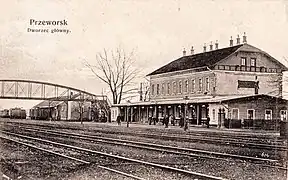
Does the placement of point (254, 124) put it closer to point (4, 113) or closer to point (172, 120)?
point (172, 120)

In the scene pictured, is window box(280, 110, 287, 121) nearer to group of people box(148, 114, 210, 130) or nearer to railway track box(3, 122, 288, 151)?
railway track box(3, 122, 288, 151)

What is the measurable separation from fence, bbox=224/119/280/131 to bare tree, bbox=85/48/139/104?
1.61 ft

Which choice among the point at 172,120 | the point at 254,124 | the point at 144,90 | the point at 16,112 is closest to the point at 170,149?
the point at 172,120

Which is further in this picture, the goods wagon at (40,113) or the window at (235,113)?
the window at (235,113)

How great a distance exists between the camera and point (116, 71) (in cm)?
271

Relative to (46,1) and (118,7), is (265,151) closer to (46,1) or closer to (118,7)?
(118,7)

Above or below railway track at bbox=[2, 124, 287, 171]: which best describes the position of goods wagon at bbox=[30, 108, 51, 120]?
above

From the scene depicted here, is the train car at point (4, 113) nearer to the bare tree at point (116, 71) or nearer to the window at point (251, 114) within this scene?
the bare tree at point (116, 71)

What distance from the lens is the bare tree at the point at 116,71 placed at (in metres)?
2.65

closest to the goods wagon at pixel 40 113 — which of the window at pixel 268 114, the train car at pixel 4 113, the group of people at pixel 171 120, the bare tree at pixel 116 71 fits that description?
the train car at pixel 4 113

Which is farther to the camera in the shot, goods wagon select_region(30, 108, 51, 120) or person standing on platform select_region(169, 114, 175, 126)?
person standing on platform select_region(169, 114, 175, 126)

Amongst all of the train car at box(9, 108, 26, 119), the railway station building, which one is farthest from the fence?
the train car at box(9, 108, 26, 119)

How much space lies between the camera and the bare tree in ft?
8.68

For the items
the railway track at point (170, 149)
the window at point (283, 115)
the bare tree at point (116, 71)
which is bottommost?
the railway track at point (170, 149)
